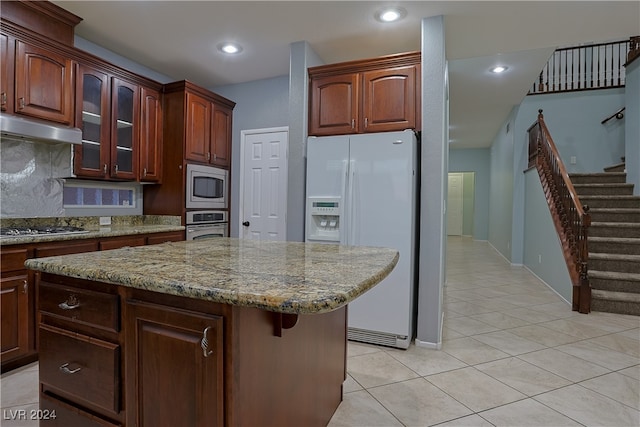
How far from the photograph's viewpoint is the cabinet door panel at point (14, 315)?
2217 millimetres

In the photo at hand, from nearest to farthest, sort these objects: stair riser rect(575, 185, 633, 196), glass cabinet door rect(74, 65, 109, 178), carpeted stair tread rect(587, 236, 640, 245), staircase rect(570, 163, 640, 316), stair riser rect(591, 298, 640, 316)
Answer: glass cabinet door rect(74, 65, 109, 178) < stair riser rect(591, 298, 640, 316) < staircase rect(570, 163, 640, 316) < carpeted stair tread rect(587, 236, 640, 245) < stair riser rect(575, 185, 633, 196)

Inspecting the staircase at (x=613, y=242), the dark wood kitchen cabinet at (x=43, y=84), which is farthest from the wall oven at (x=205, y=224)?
the staircase at (x=613, y=242)

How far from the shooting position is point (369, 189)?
9.44ft

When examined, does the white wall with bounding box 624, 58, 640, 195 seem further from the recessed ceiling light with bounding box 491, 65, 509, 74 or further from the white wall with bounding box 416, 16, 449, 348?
the white wall with bounding box 416, 16, 449, 348

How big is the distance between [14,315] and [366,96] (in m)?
3.03

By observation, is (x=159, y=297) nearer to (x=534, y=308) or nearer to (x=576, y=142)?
(x=534, y=308)

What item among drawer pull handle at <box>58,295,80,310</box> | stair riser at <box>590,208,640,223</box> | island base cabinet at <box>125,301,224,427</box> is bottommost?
island base cabinet at <box>125,301,224,427</box>

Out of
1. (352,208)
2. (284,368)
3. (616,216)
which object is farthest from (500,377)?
(616,216)

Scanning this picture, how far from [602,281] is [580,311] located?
54 cm

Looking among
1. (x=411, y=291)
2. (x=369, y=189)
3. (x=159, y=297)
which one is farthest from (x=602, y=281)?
(x=159, y=297)

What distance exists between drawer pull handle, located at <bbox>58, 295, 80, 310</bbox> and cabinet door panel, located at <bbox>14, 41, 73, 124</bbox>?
2090 millimetres

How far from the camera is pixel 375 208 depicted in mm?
2854

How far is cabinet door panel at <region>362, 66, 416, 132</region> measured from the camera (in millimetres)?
2879

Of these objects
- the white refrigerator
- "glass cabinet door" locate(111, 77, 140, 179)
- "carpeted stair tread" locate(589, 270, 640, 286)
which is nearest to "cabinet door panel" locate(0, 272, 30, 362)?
"glass cabinet door" locate(111, 77, 140, 179)
